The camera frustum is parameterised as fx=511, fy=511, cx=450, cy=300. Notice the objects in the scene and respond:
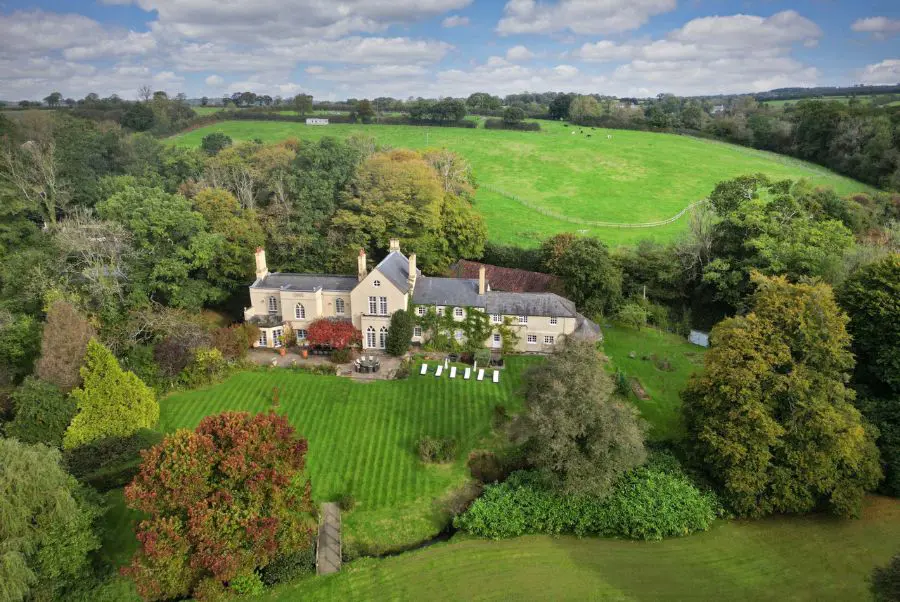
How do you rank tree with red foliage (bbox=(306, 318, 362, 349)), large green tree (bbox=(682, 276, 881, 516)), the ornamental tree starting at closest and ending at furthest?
1. large green tree (bbox=(682, 276, 881, 516))
2. the ornamental tree
3. tree with red foliage (bbox=(306, 318, 362, 349))

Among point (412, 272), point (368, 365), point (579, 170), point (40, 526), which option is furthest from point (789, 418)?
point (579, 170)

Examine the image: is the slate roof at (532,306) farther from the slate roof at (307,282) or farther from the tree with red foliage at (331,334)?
the slate roof at (307,282)

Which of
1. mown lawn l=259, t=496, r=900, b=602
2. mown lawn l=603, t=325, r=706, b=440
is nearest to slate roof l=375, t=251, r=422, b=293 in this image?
mown lawn l=603, t=325, r=706, b=440

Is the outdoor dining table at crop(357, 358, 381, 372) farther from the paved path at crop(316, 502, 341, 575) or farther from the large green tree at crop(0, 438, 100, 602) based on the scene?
the large green tree at crop(0, 438, 100, 602)

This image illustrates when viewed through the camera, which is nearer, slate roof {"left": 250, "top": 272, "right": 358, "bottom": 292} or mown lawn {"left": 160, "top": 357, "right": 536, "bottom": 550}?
mown lawn {"left": 160, "top": 357, "right": 536, "bottom": 550}

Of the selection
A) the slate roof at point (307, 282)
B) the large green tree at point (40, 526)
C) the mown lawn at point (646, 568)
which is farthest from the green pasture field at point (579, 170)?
the large green tree at point (40, 526)

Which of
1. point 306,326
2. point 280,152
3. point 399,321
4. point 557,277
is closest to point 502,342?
point 399,321
